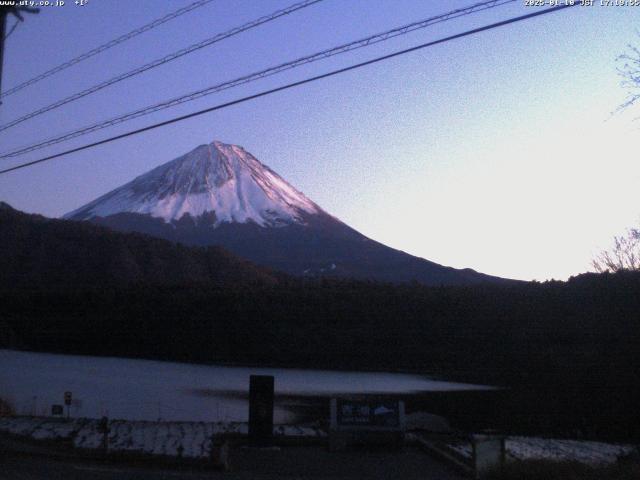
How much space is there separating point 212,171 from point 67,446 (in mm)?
114493

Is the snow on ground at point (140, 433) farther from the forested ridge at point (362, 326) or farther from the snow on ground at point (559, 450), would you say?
the forested ridge at point (362, 326)

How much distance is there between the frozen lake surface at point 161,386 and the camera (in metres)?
30.4

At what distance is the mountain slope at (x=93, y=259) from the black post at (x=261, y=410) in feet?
164

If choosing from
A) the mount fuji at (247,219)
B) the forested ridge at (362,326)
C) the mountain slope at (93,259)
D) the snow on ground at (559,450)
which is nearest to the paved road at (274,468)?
the snow on ground at (559,450)

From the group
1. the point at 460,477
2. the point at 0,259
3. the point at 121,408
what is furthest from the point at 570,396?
the point at 0,259

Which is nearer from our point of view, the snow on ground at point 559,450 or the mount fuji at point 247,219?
the snow on ground at point 559,450

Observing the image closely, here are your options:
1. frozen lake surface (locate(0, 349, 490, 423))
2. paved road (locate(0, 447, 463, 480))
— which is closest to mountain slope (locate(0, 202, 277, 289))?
frozen lake surface (locate(0, 349, 490, 423))

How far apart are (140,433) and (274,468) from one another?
4.74 metres

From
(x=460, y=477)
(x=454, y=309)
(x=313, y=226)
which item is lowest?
(x=460, y=477)

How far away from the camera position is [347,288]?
224 ft

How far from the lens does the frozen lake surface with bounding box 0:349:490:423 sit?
3041 centimetres

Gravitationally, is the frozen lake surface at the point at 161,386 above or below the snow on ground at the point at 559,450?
above

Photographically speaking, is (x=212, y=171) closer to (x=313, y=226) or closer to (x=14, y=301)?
(x=313, y=226)

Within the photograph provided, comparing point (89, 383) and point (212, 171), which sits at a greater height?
point (212, 171)
